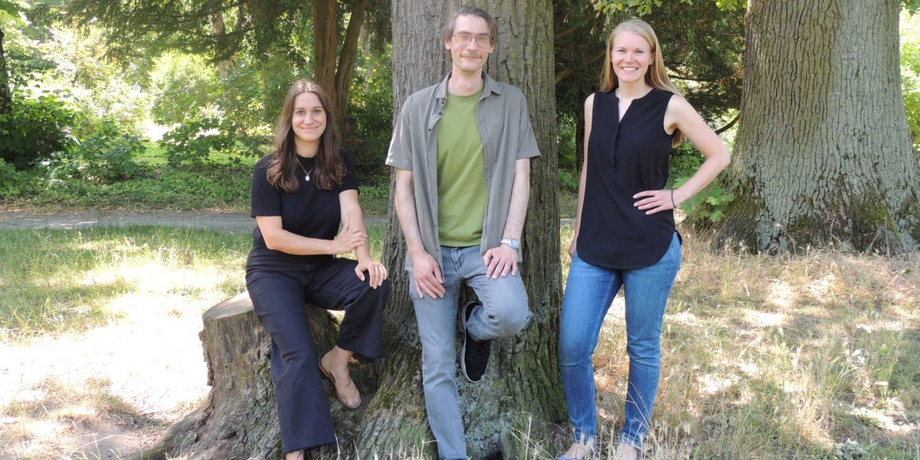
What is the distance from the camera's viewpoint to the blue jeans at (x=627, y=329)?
10.2 feet

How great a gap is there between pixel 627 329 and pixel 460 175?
1.01 m

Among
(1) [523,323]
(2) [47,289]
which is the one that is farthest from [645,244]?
(2) [47,289]

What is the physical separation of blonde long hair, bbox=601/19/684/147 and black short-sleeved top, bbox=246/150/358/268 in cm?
130

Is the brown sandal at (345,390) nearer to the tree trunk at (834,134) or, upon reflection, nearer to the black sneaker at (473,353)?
the black sneaker at (473,353)

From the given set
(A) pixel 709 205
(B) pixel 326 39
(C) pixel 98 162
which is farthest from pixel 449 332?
(C) pixel 98 162

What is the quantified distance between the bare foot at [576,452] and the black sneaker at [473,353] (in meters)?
0.54

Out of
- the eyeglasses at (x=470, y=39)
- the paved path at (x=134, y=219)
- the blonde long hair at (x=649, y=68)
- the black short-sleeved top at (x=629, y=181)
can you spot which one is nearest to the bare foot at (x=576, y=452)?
the black short-sleeved top at (x=629, y=181)

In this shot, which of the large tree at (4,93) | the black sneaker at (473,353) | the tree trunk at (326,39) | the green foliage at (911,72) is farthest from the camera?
the green foliage at (911,72)

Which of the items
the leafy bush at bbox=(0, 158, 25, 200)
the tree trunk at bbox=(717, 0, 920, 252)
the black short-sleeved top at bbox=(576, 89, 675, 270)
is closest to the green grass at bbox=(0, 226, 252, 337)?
the leafy bush at bbox=(0, 158, 25, 200)

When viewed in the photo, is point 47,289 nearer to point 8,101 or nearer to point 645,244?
point 645,244

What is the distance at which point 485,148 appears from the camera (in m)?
3.05

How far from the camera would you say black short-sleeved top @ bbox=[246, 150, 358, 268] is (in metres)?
3.45

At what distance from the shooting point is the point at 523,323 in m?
3.05

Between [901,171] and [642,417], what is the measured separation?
5.71m
